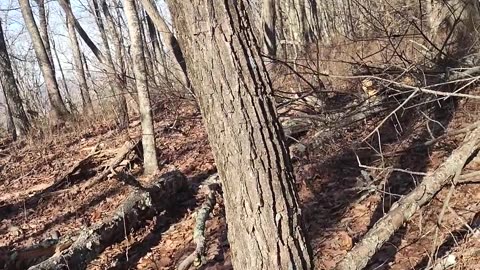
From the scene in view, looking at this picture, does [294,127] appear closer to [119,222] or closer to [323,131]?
[323,131]

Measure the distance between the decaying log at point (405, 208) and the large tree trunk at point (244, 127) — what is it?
22.2 inches

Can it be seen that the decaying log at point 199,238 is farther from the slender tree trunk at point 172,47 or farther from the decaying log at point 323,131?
the slender tree trunk at point 172,47

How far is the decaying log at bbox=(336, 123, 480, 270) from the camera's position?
3.14 metres

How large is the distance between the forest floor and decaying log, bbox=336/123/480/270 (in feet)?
0.79

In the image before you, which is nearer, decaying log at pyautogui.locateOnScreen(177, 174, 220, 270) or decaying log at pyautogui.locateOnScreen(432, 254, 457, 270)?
decaying log at pyautogui.locateOnScreen(432, 254, 457, 270)

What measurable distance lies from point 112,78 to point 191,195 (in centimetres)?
305

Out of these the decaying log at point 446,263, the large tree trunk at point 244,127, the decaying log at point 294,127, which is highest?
the large tree trunk at point 244,127

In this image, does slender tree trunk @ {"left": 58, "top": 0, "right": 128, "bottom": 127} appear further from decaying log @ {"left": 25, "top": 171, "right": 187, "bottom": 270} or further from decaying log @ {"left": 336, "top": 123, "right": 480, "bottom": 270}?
decaying log @ {"left": 336, "top": 123, "right": 480, "bottom": 270}

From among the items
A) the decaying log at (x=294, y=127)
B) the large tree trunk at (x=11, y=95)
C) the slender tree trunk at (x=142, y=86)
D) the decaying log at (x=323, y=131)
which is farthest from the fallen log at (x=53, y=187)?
the large tree trunk at (x=11, y=95)

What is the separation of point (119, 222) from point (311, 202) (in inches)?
81.5

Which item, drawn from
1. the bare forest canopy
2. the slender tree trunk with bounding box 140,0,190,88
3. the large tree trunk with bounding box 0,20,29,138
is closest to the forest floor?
the bare forest canopy

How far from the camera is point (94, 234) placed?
17.4 ft

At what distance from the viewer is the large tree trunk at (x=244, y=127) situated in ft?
8.45

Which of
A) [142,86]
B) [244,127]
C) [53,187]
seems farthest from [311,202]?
[53,187]
